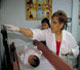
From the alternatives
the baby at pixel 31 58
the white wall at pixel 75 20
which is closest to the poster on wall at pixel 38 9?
the white wall at pixel 75 20

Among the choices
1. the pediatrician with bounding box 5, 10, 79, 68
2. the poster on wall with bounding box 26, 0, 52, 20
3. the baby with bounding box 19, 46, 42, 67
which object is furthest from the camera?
the poster on wall with bounding box 26, 0, 52, 20

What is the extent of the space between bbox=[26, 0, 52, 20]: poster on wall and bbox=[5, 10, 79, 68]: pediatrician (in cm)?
112

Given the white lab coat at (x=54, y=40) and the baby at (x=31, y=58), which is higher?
the white lab coat at (x=54, y=40)

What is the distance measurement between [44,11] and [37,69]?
5.47ft

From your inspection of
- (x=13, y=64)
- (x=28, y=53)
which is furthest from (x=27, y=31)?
(x=13, y=64)

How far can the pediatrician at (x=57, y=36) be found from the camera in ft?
4.37

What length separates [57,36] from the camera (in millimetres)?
1401

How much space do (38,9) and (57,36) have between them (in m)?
1.26

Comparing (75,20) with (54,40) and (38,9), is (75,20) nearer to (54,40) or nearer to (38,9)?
(38,9)

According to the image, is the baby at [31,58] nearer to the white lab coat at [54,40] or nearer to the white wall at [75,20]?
the white lab coat at [54,40]

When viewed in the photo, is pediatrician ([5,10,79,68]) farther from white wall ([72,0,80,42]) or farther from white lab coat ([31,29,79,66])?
white wall ([72,0,80,42])

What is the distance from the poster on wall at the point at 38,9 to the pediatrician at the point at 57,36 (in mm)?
1124

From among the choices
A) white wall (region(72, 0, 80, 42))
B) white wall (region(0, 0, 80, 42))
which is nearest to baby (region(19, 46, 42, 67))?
white wall (region(0, 0, 80, 42))

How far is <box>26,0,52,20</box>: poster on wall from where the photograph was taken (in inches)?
96.5
